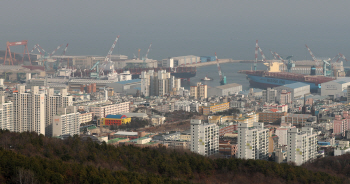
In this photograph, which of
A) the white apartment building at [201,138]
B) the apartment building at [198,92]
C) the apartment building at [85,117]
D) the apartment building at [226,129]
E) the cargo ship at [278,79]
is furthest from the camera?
the cargo ship at [278,79]

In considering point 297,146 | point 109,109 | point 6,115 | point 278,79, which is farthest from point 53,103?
point 278,79

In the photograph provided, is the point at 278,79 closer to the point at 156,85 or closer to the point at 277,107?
the point at 156,85

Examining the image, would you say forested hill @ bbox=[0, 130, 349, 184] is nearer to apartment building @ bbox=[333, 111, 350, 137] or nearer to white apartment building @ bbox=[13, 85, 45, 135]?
white apartment building @ bbox=[13, 85, 45, 135]

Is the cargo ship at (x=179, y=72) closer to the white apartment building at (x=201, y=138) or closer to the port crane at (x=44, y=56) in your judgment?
the port crane at (x=44, y=56)

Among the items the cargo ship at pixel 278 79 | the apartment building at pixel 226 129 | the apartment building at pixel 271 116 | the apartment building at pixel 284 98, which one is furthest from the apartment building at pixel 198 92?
the apartment building at pixel 226 129

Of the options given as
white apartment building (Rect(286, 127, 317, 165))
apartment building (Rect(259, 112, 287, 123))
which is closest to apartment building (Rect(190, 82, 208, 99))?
apartment building (Rect(259, 112, 287, 123))

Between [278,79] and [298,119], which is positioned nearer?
[298,119]
